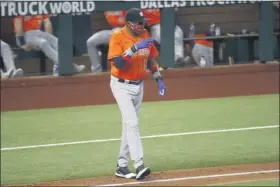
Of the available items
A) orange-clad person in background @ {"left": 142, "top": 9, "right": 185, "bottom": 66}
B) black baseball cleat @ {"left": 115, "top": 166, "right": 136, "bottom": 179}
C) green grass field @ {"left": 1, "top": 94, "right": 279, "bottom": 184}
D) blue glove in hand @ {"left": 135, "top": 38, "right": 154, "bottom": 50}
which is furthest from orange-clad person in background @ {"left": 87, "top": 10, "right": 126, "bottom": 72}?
blue glove in hand @ {"left": 135, "top": 38, "right": 154, "bottom": 50}

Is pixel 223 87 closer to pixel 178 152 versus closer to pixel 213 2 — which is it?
pixel 213 2

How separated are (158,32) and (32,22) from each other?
2.20m

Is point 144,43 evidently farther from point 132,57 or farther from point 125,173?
point 125,173

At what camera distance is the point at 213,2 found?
12.5 meters

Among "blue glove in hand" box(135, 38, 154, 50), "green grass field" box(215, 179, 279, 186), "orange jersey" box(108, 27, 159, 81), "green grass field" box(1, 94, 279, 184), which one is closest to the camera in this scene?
"blue glove in hand" box(135, 38, 154, 50)

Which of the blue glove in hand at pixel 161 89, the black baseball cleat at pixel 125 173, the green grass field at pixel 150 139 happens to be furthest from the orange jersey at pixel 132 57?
the green grass field at pixel 150 139

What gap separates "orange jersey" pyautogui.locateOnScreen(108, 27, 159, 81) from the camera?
22.8 feet

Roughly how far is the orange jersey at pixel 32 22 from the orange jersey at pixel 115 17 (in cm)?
106

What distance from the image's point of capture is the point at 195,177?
7770 millimetres

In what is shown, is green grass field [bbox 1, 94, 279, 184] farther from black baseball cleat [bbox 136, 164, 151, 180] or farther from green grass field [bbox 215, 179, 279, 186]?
green grass field [bbox 215, 179, 279, 186]

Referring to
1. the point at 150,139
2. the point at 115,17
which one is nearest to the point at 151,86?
the point at 115,17

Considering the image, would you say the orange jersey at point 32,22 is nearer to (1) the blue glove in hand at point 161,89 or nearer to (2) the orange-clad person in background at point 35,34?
(2) the orange-clad person in background at point 35,34

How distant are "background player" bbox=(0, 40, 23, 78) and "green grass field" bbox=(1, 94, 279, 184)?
64 cm

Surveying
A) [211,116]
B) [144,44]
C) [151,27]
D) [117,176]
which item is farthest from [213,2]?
[144,44]
